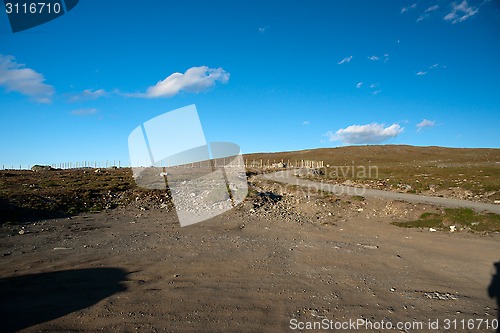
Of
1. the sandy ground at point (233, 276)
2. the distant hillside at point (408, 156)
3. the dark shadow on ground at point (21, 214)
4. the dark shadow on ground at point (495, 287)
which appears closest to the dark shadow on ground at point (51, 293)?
the sandy ground at point (233, 276)

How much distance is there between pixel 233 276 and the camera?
10.1 meters

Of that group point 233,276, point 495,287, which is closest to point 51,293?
→ point 233,276

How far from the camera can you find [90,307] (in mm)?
7547

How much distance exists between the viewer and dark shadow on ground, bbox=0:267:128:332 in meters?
6.98

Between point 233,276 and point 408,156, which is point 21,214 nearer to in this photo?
point 233,276

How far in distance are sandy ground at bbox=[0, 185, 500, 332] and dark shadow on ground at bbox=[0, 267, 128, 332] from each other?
3cm

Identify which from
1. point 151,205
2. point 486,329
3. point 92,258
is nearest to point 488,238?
point 486,329

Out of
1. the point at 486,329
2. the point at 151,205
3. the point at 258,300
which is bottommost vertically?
the point at 486,329

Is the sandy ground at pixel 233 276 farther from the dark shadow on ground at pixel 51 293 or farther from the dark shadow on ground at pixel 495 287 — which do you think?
the dark shadow on ground at pixel 495 287

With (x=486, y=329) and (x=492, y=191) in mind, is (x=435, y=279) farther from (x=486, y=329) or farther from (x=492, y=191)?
(x=492, y=191)

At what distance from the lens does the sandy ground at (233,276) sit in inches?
290

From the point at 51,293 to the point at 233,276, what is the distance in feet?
17.3

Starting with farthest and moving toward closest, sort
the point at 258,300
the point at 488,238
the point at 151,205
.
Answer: the point at 151,205 < the point at 488,238 < the point at 258,300

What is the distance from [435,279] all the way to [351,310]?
4291 millimetres
